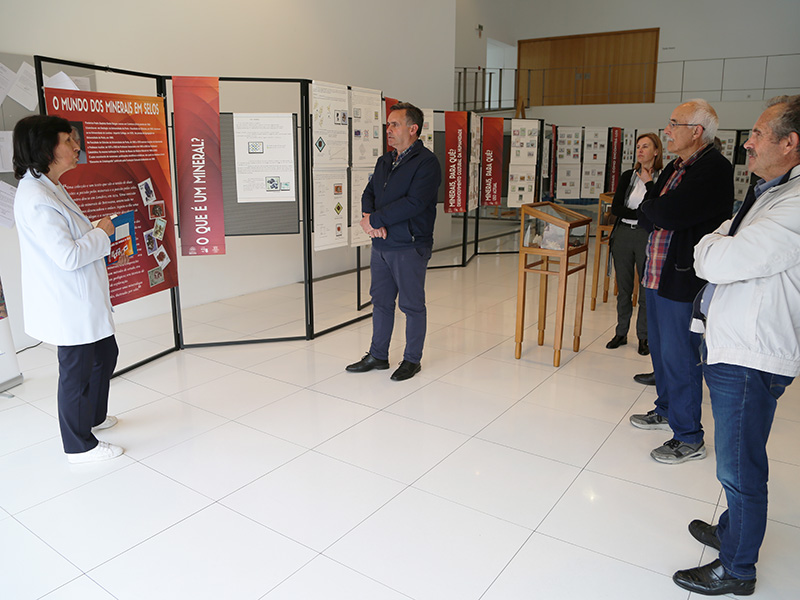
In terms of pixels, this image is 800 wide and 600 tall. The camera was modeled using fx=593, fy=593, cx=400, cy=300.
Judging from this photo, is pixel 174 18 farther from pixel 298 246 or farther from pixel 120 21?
pixel 298 246

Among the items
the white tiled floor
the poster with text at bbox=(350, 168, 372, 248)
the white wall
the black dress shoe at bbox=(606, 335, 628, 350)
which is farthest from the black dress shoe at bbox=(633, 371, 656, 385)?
the white wall

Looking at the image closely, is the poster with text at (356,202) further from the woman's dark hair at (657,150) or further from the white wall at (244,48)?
the woman's dark hair at (657,150)

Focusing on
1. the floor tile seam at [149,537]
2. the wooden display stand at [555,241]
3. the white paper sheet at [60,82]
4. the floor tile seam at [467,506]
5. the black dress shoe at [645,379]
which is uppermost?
the white paper sheet at [60,82]

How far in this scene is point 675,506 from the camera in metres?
2.57

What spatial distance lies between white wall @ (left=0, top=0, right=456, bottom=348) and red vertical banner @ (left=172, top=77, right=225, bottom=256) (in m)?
1.23

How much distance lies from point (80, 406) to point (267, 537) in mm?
1236

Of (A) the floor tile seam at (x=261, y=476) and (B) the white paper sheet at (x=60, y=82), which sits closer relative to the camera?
(A) the floor tile seam at (x=261, y=476)

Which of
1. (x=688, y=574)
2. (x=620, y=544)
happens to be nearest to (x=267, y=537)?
(x=620, y=544)

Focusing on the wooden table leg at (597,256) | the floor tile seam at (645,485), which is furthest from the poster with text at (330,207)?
the floor tile seam at (645,485)

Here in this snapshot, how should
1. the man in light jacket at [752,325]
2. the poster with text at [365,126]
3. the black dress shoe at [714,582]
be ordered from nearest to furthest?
the man in light jacket at [752,325] → the black dress shoe at [714,582] → the poster with text at [365,126]

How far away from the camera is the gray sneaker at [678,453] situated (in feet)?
9.63

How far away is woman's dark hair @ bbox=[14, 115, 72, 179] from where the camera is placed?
261cm

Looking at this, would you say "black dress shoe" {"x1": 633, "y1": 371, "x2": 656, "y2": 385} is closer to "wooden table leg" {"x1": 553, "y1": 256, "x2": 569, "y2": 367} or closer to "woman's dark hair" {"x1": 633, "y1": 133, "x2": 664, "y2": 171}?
"wooden table leg" {"x1": 553, "y1": 256, "x2": 569, "y2": 367}

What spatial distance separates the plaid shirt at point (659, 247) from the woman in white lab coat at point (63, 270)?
2.70m
